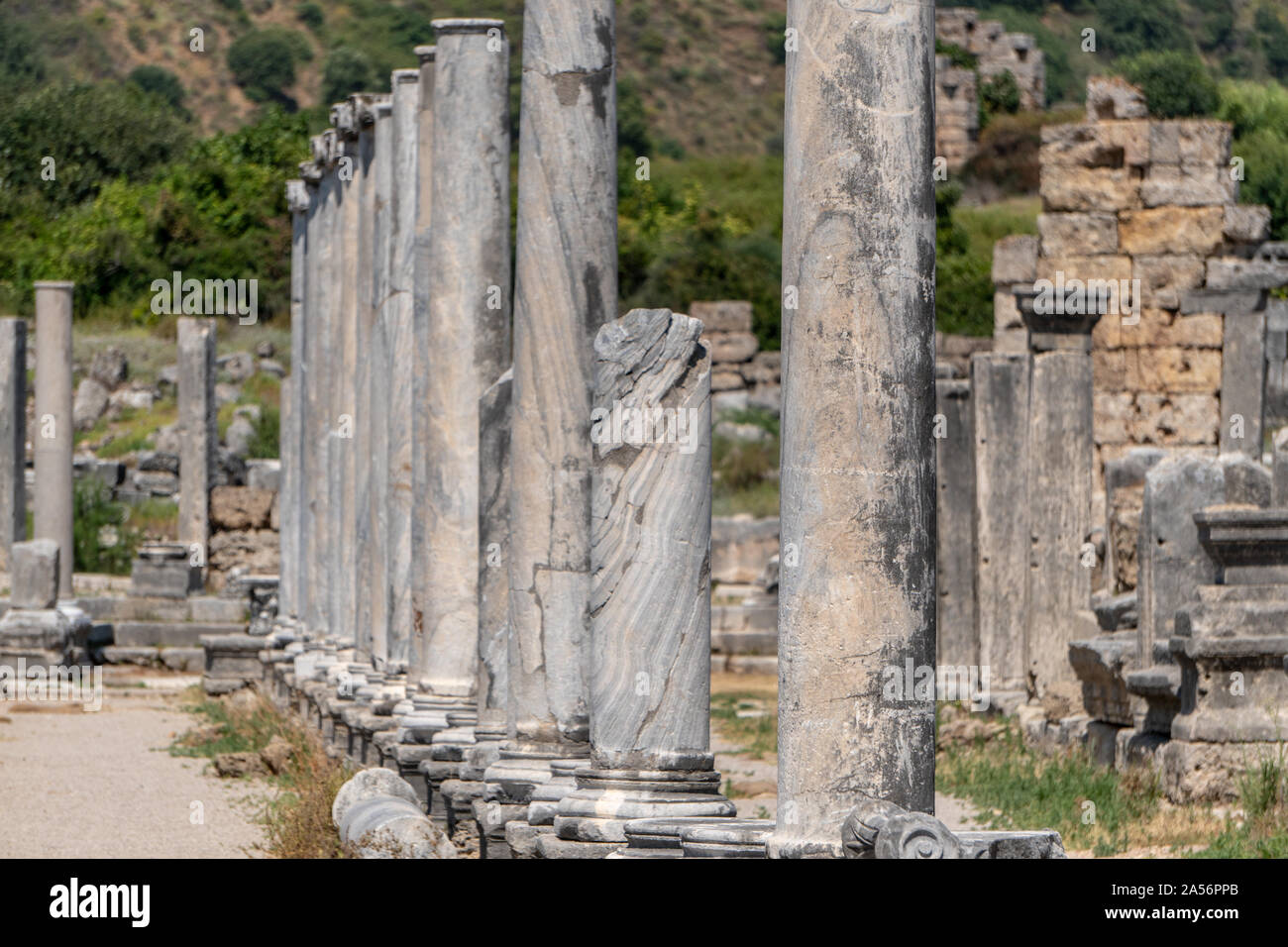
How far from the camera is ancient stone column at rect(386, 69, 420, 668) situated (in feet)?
46.9

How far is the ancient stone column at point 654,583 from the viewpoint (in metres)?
8.60

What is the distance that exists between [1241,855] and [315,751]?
7713mm

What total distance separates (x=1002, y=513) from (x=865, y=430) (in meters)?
9.42

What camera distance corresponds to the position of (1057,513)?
1531cm

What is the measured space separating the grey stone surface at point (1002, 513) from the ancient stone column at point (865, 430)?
8.84 metres

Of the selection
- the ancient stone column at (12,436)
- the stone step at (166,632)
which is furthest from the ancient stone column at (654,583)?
the ancient stone column at (12,436)


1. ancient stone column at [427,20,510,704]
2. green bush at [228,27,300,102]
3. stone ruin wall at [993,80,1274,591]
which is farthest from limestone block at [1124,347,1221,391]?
green bush at [228,27,300,102]

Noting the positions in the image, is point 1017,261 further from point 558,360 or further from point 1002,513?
point 558,360

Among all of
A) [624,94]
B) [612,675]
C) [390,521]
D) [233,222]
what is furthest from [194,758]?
[624,94]

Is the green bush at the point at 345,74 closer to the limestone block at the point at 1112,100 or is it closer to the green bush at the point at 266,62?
the green bush at the point at 266,62

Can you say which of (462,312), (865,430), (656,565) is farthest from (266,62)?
(865,430)

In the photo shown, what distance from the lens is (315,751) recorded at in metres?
15.1

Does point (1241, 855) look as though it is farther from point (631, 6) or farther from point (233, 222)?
point (631, 6)

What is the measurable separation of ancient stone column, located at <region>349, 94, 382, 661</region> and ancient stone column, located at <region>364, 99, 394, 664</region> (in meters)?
0.09
